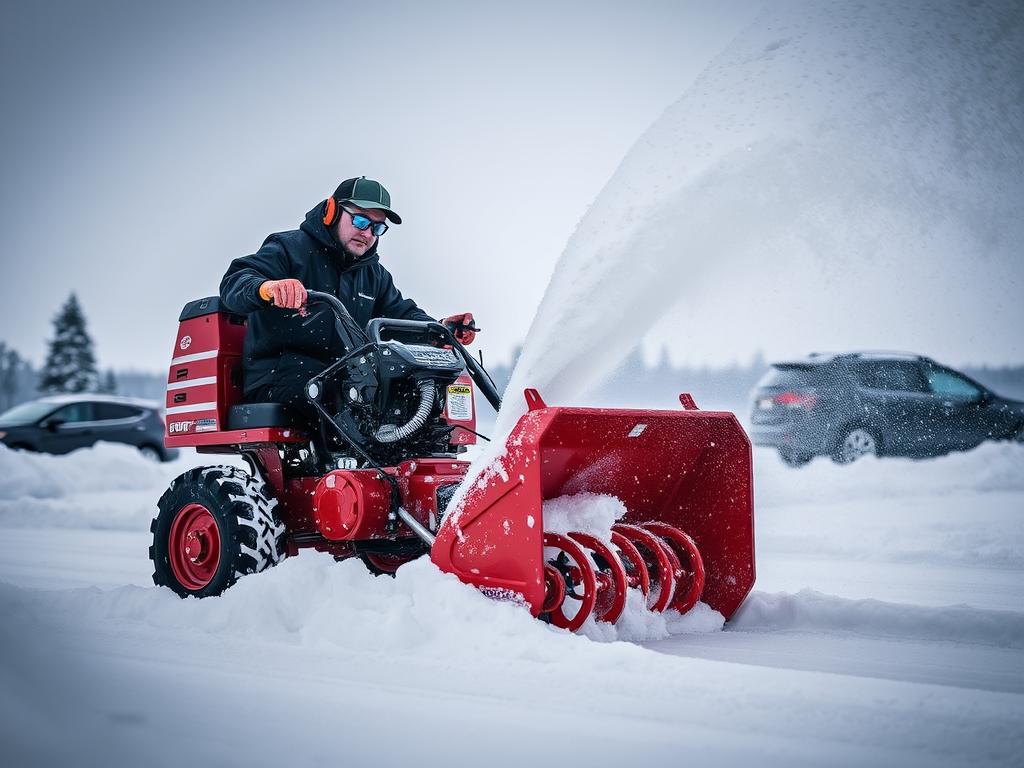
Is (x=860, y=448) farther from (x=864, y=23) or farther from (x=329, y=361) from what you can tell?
(x=329, y=361)

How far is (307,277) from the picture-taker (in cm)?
448

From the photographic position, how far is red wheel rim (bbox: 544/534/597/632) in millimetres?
3174

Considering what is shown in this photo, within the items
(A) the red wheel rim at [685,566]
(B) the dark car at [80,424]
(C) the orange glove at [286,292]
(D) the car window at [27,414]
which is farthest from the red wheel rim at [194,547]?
(D) the car window at [27,414]

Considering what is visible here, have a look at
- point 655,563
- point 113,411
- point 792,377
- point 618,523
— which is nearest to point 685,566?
point 655,563

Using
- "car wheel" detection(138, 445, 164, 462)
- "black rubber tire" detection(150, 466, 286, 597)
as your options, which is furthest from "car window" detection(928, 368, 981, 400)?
"car wheel" detection(138, 445, 164, 462)

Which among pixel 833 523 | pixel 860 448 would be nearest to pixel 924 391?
pixel 860 448

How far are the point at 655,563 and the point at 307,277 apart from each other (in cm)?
228

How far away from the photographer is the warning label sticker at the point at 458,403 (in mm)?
3980

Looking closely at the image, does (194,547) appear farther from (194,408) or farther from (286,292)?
(286,292)

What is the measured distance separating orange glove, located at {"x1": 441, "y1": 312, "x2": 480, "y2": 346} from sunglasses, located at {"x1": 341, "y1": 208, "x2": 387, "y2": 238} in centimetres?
70

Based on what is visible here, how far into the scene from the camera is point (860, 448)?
1050 centimetres

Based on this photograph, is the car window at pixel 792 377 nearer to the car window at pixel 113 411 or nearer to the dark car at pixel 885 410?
the dark car at pixel 885 410

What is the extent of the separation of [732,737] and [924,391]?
980 centimetres

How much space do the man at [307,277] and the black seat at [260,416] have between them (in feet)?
0.22
